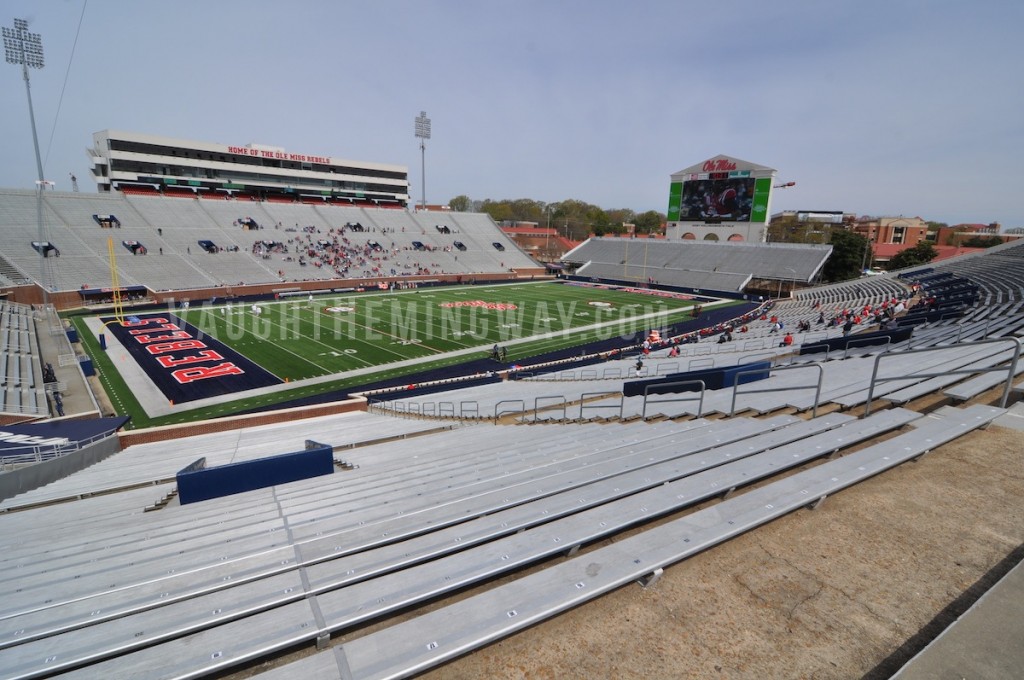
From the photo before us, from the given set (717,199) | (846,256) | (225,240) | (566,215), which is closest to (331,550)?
(225,240)

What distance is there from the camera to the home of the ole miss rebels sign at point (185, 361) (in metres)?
23.2

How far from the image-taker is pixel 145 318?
117ft

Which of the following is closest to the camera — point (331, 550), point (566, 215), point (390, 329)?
point (331, 550)

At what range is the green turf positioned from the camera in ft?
83.7

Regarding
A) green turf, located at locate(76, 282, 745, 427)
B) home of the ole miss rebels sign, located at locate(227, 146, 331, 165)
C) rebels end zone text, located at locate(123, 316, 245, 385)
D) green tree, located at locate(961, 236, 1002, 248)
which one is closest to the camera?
rebels end zone text, located at locate(123, 316, 245, 385)

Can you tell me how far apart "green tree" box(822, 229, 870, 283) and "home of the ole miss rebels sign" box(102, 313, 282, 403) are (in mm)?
66199

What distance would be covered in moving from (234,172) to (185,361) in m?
56.6

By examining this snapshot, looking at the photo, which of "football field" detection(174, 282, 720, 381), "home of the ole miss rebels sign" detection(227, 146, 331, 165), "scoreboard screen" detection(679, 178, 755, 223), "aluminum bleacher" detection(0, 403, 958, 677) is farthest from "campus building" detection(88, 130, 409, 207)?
"aluminum bleacher" detection(0, 403, 958, 677)

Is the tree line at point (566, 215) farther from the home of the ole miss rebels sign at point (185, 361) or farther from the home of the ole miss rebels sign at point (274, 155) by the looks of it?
the home of the ole miss rebels sign at point (185, 361)

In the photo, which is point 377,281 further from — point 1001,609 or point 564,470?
point 1001,609

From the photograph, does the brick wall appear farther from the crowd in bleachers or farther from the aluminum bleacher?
the crowd in bleachers

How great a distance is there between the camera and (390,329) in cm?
3509

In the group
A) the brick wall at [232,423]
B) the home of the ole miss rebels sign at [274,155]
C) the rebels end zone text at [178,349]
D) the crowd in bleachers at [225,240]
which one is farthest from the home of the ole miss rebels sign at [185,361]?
the home of the ole miss rebels sign at [274,155]

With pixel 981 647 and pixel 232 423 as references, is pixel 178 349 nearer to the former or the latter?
pixel 232 423
